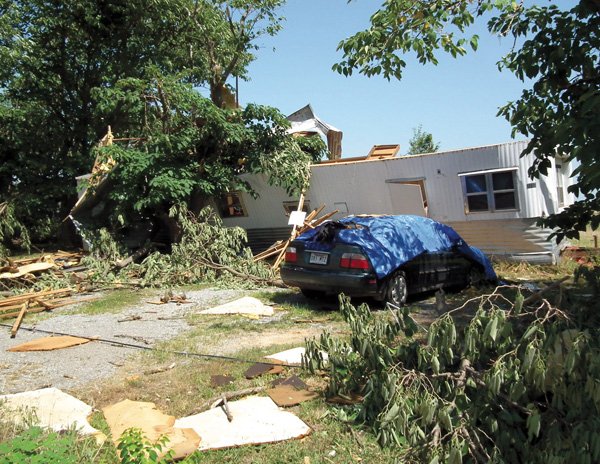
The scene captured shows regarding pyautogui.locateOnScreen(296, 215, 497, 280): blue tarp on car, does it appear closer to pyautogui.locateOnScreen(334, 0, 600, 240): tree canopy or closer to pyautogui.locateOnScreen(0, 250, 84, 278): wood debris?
pyautogui.locateOnScreen(334, 0, 600, 240): tree canopy

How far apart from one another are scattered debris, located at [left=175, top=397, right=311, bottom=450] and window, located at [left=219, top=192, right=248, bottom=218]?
11.8 m

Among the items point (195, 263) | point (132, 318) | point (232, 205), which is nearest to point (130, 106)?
point (232, 205)

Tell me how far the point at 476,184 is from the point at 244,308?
665 cm

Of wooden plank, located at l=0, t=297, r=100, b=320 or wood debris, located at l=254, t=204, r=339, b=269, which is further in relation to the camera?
wood debris, located at l=254, t=204, r=339, b=269

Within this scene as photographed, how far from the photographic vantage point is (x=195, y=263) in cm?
1197

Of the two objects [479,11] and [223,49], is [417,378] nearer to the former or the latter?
[479,11]

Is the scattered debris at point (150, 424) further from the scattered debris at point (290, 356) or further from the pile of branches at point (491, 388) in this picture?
the scattered debris at point (290, 356)

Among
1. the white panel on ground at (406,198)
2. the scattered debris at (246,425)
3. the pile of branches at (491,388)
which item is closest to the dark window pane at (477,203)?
the white panel on ground at (406,198)

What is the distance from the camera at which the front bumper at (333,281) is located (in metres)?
7.80

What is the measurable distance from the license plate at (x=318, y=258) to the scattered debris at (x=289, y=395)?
347 centimetres

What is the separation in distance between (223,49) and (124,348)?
594 inches

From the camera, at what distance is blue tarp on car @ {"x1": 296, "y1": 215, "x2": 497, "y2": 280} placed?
26.4 ft

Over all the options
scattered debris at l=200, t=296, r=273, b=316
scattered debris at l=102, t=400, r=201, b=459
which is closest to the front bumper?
scattered debris at l=200, t=296, r=273, b=316

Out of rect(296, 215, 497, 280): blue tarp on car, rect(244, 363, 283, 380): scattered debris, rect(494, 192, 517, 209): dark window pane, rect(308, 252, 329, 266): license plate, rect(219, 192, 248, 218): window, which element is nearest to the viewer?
rect(244, 363, 283, 380): scattered debris
